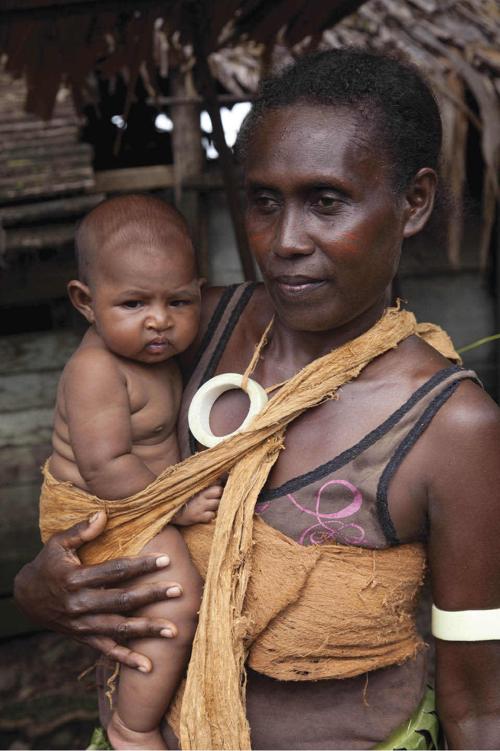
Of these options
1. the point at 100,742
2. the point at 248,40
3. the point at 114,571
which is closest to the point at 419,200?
the point at 114,571

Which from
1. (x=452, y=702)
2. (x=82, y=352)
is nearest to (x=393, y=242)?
(x=82, y=352)

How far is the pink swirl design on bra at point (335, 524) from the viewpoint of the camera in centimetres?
159

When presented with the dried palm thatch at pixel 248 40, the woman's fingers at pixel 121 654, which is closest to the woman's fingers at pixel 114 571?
the woman's fingers at pixel 121 654

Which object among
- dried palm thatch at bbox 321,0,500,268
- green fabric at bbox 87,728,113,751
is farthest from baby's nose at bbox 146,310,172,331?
dried palm thatch at bbox 321,0,500,268

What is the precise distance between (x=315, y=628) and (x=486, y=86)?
2.65 metres

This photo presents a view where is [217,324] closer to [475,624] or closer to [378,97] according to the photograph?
[378,97]

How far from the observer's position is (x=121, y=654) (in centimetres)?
174

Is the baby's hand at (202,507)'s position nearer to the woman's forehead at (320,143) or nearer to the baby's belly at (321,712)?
the baby's belly at (321,712)

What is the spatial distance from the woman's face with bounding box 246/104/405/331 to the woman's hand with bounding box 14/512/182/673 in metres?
0.59

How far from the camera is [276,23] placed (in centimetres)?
278

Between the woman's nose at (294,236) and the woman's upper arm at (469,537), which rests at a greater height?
the woman's nose at (294,236)

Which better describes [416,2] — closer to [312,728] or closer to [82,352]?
[82,352]

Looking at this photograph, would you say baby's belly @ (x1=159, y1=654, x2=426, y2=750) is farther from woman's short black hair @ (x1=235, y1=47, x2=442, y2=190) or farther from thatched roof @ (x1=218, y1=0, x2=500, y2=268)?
thatched roof @ (x1=218, y1=0, x2=500, y2=268)

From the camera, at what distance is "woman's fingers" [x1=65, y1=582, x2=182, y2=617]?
67.4 inches
